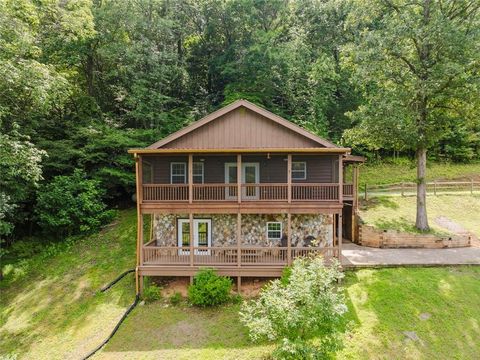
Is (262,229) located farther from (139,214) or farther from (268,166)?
(139,214)

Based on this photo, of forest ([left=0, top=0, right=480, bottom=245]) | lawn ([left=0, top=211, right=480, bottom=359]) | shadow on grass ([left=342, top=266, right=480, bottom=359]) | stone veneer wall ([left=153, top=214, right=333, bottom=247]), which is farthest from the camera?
forest ([left=0, top=0, right=480, bottom=245])

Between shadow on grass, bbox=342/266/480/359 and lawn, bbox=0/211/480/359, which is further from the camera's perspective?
Answer: lawn, bbox=0/211/480/359

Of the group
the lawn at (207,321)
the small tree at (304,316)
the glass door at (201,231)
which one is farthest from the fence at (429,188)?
the small tree at (304,316)

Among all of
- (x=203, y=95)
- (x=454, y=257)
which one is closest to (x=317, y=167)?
(x=454, y=257)

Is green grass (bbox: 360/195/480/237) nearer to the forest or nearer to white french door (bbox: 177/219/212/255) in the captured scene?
the forest

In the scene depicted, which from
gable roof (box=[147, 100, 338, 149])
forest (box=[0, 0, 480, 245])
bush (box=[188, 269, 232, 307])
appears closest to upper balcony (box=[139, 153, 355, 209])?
gable roof (box=[147, 100, 338, 149])

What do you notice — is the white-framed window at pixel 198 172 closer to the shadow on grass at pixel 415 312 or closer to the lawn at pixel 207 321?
the lawn at pixel 207 321
